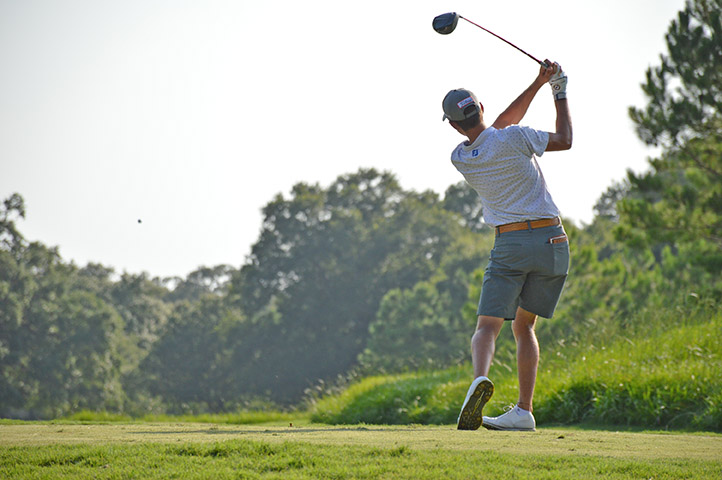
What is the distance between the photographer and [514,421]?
485 cm

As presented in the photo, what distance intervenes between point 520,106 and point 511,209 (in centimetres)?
65

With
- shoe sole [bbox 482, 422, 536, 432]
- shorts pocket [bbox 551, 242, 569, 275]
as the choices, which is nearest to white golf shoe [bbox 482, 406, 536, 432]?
shoe sole [bbox 482, 422, 536, 432]

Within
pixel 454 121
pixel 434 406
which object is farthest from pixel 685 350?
pixel 454 121

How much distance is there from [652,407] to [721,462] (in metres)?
4.04

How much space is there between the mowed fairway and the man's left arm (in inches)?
70.2

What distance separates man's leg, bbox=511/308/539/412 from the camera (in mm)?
4836

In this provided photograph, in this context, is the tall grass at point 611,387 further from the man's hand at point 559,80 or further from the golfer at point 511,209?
the man's hand at point 559,80

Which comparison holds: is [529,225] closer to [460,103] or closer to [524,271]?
[524,271]

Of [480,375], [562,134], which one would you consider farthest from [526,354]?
[562,134]

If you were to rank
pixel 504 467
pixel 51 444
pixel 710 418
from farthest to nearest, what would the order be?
pixel 710 418 < pixel 51 444 < pixel 504 467

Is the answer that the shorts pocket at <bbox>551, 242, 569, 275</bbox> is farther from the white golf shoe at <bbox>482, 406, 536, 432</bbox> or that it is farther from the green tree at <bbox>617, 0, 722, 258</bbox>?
the green tree at <bbox>617, 0, 722, 258</bbox>

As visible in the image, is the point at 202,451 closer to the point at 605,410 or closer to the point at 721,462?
the point at 721,462

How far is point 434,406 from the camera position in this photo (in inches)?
382

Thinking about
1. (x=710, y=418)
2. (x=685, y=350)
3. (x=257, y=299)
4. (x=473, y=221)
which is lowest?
(x=710, y=418)
